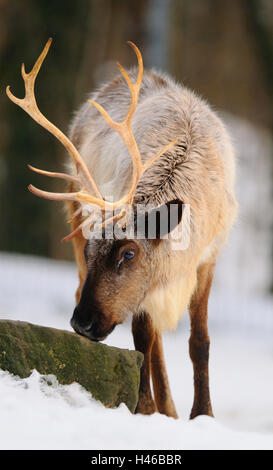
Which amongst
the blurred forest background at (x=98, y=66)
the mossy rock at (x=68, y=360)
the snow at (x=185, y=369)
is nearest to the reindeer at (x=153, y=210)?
the mossy rock at (x=68, y=360)

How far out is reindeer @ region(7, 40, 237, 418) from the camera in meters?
4.84

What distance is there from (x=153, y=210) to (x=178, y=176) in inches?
12.5

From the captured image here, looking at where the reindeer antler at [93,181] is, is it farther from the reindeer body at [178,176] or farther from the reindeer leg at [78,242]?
the reindeer leg at [78,242]

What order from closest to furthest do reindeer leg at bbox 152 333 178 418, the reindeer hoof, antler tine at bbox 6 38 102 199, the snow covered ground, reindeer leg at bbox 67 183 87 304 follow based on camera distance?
1. the snow covered ground
2. antler tine at bbox 6 38 102 199
3. the reindeer hoof
4. reindeer leg at bbox 152 333 178 418
5. reindeer leg at bbox 67 183 87 304

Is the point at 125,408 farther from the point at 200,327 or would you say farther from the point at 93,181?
the point at 200,327

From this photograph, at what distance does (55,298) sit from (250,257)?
27.5 ft

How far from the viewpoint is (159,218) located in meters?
4.92

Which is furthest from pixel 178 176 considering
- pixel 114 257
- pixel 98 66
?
pixel 98 66

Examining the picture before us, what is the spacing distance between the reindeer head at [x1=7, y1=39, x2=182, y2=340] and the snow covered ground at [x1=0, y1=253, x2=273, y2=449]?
67 centimetres

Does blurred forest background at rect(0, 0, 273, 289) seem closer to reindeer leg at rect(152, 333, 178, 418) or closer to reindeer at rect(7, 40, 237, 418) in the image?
reindeer at rect(7, 40, 237, 418)

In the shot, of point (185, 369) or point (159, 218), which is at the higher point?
point (159, 218)

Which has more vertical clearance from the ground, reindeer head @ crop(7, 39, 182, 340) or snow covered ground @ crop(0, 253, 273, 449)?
reindeer head @ crop(7, 39, 182, 340)

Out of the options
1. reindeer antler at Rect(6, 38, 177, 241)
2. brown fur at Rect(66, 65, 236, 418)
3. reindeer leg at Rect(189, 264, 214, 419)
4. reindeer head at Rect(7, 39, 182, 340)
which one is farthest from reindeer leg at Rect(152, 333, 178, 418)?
reindeer antler at Rect(6, 38, 177, 241)
